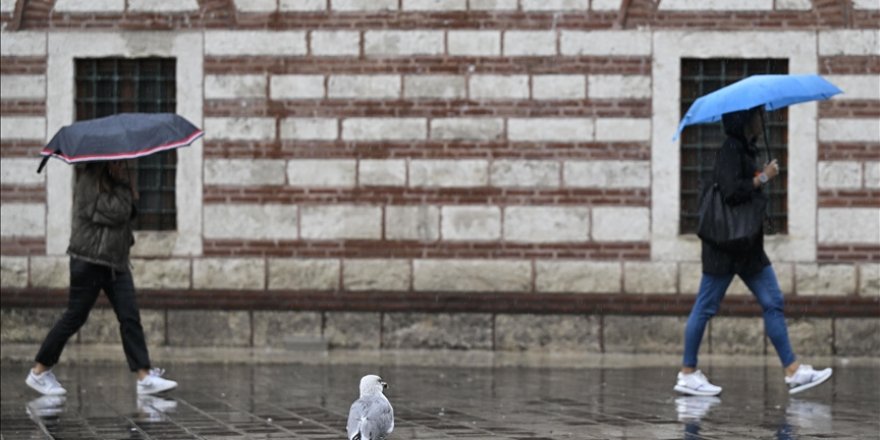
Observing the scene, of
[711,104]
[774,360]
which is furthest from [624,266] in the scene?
[711,104]

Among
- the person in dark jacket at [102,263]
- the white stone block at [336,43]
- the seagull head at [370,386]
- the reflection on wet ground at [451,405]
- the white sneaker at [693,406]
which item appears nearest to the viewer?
the seagull head at [370,386]

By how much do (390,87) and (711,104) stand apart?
422 centimetres

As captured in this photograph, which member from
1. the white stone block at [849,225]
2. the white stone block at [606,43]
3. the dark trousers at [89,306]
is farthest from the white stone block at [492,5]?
the dark trousers at [89,306]

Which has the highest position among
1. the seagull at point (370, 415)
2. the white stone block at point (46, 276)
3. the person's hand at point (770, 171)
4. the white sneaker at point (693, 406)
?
the person's hand at point (770, 171)

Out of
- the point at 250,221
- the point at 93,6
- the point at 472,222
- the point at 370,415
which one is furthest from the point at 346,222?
the point at 370,415

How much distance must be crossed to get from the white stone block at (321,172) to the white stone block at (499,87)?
3.91 feet

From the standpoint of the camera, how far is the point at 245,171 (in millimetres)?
15820

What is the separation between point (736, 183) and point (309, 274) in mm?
4780

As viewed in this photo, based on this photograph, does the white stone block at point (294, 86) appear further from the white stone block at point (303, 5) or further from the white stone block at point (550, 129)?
the white stone block at point (550, 129)

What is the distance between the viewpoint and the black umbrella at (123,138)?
40.4 feet

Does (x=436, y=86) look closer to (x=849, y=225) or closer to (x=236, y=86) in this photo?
(x=236, y=86)

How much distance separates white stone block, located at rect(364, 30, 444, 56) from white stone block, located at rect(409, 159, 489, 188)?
0.92 m

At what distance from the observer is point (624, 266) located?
15.6 metres

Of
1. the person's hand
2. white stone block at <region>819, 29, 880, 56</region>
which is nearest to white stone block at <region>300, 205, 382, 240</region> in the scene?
white stone block at <region>819, 29, 880, 56</region>
